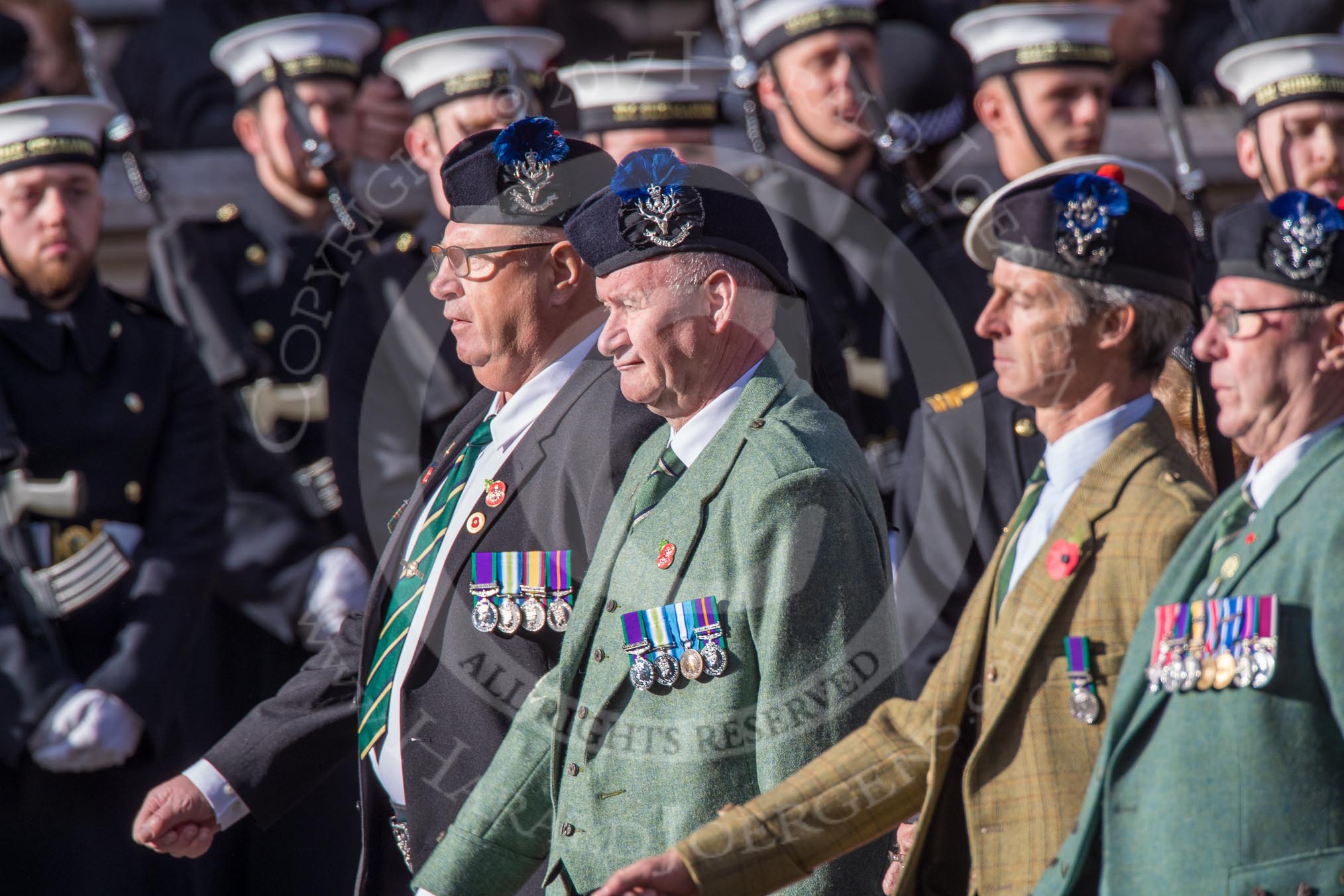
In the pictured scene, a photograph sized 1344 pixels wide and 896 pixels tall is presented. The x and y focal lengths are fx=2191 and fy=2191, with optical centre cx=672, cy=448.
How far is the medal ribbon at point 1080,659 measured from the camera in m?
3.30

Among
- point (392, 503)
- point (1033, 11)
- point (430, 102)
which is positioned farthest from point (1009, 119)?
point (392, 503)

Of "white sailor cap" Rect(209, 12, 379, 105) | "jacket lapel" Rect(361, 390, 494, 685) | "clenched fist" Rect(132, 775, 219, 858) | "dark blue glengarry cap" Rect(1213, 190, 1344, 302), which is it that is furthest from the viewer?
"white sailor cap" Rect(209, 12, 379, 105)

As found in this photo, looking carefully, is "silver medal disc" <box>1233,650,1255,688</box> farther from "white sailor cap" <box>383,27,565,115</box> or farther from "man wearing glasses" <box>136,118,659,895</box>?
"white sailor cap" <box>383,27,565,115</box>

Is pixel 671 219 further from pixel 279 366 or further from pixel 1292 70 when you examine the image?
pixel 279 366

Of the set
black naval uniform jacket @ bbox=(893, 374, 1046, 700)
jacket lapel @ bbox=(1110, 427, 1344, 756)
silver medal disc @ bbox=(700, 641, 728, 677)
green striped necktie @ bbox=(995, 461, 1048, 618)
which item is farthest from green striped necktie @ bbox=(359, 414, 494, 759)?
jacket lapel @ bbox=(1110, 427, 1344, 756)

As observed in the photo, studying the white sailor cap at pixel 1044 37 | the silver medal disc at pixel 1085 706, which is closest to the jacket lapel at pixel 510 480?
the silver medal disc at pixel 1085 706

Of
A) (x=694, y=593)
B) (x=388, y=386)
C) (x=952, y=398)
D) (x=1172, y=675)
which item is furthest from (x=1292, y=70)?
(x=1172, y=675)

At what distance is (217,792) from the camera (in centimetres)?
479

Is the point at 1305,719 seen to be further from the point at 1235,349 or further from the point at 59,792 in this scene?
the point at 59,792

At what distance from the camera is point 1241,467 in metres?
4.56

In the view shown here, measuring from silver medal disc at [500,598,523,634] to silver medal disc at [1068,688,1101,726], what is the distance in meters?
1.29

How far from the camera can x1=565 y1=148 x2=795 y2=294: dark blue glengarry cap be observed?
3.92 metres

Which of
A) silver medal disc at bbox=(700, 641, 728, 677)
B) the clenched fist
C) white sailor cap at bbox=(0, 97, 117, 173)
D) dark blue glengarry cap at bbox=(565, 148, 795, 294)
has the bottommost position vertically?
the clenched fist

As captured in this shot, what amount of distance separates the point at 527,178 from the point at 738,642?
4.29 feet
